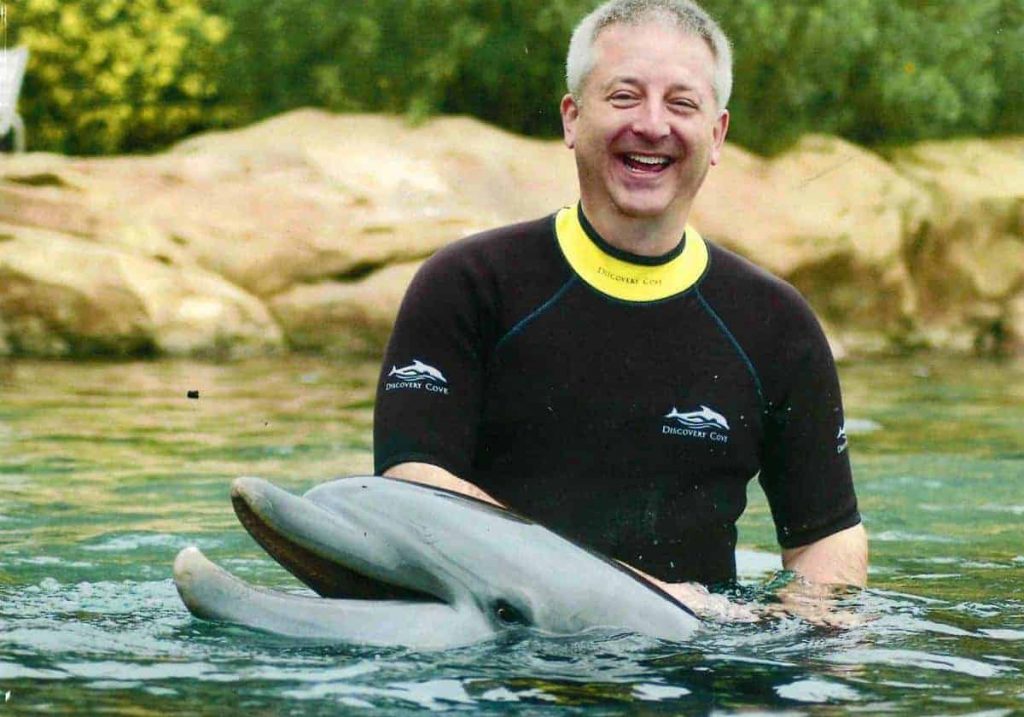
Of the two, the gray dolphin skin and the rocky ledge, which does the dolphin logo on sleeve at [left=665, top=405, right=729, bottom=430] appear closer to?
the gray dolphin skin

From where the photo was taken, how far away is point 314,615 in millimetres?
3295

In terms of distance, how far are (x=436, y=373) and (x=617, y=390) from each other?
0.41 metres

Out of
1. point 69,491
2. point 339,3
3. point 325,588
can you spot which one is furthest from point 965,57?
point 325,588

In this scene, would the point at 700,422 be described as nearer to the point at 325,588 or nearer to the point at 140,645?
the point at 325,588

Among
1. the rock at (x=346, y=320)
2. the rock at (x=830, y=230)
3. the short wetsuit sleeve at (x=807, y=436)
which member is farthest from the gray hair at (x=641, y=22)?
the rock at (x=830, y=230)

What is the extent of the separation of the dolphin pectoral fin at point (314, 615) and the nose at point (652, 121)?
1.23 m

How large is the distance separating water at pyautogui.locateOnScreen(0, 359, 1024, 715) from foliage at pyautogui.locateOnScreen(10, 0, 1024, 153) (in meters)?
4.62

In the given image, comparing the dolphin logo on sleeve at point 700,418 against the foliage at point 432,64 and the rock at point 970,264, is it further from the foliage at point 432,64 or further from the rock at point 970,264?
the rock at point 970,264

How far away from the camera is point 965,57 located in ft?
52.3

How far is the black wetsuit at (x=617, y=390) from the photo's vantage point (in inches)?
158

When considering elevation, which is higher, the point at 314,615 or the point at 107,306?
the point at 107,306

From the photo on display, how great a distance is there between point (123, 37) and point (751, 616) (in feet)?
39.5

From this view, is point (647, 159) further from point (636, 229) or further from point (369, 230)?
point (369, 230)

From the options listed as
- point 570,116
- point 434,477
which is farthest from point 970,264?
point 434,477
